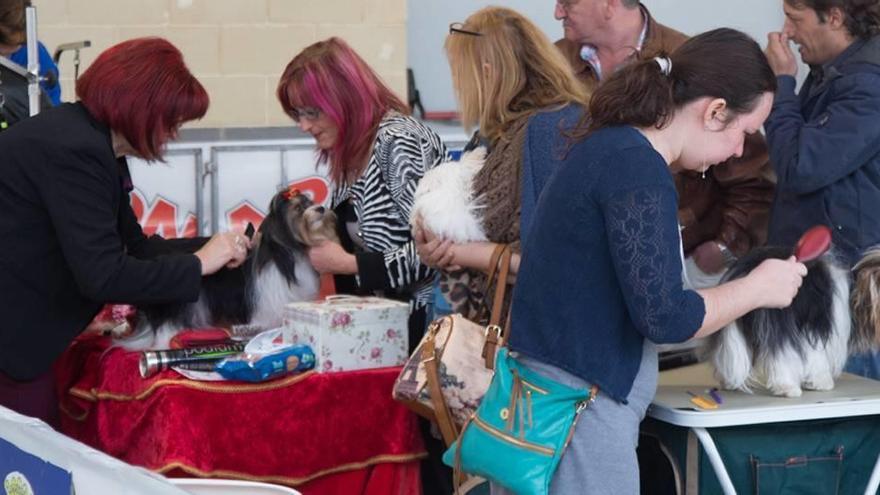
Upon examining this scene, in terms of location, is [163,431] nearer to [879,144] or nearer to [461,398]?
[461,398]

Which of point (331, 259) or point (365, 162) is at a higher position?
point (365, 162)

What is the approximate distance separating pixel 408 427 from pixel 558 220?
118cm

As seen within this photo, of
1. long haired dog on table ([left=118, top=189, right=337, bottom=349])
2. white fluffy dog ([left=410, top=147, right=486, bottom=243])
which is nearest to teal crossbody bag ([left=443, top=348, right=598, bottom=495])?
white fluffy dog ([left=410, top=147, right=486, bottom=243])

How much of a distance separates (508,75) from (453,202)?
335 millimetres

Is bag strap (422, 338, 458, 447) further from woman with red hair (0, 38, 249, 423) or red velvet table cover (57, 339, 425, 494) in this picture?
woman with red hair (0, 38, 249, 423)

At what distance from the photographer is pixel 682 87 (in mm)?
2416

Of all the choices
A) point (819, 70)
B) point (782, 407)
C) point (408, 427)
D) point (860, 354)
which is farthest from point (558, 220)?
point (819, 70)

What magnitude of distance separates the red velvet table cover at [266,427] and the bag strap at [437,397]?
378 millimetres

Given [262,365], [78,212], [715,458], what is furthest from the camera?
[262,365]

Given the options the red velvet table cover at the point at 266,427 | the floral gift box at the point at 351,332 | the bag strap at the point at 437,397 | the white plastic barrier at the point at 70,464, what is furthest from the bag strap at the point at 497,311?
the white plastic barrier at the point at 70,464

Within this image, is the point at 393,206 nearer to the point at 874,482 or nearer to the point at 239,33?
the point at 874,482

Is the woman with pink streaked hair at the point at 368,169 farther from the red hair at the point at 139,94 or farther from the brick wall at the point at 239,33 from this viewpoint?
the brick wall at the point at 239,33

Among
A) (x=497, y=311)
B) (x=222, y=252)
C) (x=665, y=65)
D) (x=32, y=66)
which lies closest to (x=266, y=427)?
(x=222, y=252)

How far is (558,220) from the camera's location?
7.80 feet
